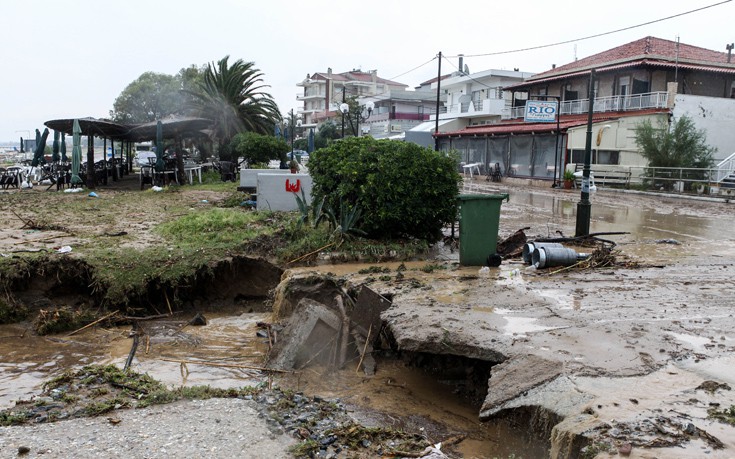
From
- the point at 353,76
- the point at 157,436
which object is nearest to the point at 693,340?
the point at 157,436

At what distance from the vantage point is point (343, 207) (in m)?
10.6

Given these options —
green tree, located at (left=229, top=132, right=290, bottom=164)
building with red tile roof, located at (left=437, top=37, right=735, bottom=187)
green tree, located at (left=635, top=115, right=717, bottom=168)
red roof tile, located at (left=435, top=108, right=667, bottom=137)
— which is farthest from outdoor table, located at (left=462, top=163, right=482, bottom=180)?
green tree, located at (left=229, top=132, right=290, bottom=164)

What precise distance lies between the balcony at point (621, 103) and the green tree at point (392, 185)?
27.1 metres

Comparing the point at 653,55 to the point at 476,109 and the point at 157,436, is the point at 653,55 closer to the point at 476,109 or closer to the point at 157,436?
the point at 476,109

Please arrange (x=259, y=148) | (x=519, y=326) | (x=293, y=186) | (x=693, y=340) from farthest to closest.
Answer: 1. (x=259, y=148)
2. (x=293, y=186)
3. (x=519, y=326)
4. (x=693, y=340)

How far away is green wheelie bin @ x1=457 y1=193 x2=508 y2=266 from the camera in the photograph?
9859 millimetres

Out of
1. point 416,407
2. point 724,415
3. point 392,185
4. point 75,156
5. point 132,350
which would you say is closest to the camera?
point 724,415

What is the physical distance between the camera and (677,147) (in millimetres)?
28859

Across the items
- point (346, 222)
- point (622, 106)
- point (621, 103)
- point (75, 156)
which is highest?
point (621, 103)

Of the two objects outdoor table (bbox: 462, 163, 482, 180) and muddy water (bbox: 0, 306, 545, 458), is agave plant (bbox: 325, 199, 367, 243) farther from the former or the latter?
outdoor table (bbox: 462, 163, 482, 180)

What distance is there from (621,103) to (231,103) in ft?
76.2

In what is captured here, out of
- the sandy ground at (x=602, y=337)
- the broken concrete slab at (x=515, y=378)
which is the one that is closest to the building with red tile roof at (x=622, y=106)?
the sandy ground at (x=602, y=337)

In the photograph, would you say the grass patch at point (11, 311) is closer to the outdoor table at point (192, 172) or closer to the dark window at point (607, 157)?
the outdoor table at point (192, 172)

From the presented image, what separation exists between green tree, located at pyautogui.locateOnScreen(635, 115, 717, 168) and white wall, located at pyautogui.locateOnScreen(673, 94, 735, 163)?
3575 mm
